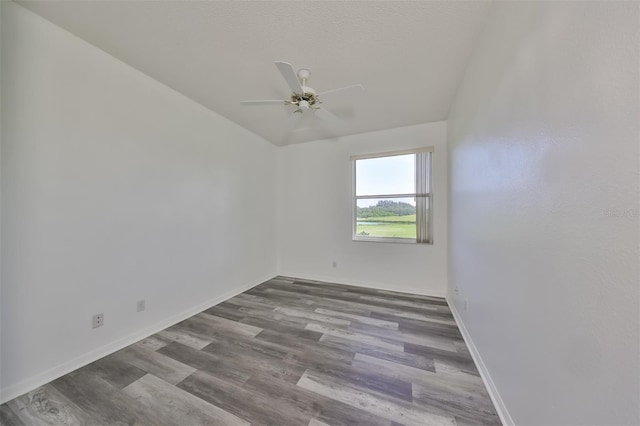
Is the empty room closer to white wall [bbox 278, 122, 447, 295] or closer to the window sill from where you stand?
white wall [bbox 278, 122, 447, 295]

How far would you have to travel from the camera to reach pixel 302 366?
1.79 m

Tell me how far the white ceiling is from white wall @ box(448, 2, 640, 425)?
20.2 inches

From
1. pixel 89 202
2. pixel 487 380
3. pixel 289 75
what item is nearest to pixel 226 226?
pixel 89 202

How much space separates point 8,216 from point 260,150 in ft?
9.54

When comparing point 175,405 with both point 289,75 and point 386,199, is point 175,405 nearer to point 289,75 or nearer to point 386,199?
point 289,75

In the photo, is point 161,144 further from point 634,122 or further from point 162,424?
point 634,122

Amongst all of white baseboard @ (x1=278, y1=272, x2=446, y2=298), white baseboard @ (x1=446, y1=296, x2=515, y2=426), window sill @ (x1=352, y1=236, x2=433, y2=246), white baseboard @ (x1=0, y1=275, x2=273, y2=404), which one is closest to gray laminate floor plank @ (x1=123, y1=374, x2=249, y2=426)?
white baseboard @ (x1=0, y1=275, x2=273, y2=404)

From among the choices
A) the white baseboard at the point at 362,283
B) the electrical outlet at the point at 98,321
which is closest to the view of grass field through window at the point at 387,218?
the white baseboard at the point at 362,283

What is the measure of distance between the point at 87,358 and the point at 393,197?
13.1 feet

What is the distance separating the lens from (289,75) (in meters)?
1.68

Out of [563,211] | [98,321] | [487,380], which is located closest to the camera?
[563,211]

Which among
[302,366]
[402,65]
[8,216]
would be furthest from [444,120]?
[8,216]

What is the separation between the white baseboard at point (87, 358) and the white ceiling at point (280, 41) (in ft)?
8.64

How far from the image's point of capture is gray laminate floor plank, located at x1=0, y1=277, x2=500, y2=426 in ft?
4.46
